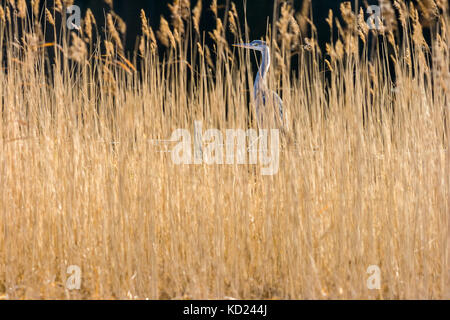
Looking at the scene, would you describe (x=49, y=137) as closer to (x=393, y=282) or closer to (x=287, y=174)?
(x=287, y=174)

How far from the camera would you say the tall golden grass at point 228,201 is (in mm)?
1690

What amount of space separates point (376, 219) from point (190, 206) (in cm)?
64

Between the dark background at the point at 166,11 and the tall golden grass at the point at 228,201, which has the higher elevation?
the dark background at the point at 166,11

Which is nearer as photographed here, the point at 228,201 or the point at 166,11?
the point at 228,201

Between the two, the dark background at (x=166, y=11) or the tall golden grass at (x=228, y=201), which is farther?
the dark background at (x=166, y=11)

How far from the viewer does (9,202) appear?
1950 millimetres

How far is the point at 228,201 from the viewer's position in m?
1.90

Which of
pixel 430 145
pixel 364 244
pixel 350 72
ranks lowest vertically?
pixel 364 244

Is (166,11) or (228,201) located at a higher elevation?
(166,11)

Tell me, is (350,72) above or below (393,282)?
above

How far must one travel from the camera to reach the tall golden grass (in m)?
1.69
